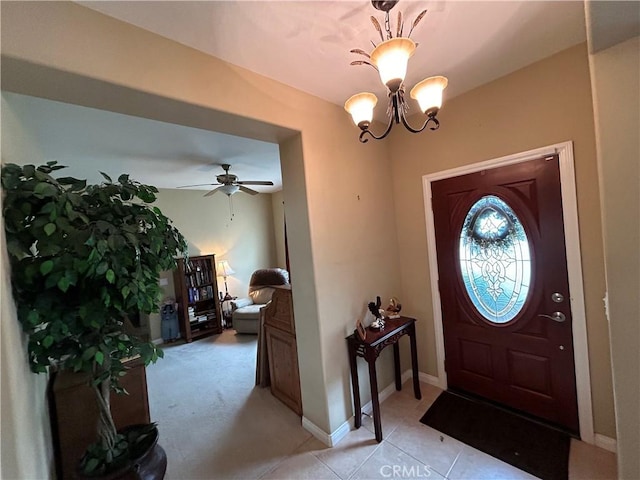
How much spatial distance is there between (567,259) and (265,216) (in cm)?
532

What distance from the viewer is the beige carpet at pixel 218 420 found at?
1.89 m

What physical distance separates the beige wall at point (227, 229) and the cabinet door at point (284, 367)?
2829mm

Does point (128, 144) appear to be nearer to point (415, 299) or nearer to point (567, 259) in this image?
point (415, 299)

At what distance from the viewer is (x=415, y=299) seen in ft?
8.61

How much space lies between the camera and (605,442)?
1.73 metres

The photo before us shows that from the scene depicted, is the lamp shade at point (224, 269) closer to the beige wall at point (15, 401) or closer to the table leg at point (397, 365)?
the table leg at point (397, 365)

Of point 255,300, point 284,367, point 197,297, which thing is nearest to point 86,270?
point 284,367

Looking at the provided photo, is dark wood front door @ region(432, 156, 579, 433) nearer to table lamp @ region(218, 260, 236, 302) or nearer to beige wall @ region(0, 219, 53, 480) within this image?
beige wall @ region(0, 219, 53, 480)

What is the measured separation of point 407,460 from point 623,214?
6.13 feet

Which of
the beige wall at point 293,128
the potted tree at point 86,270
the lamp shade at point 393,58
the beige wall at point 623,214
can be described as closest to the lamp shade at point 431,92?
the lamp shade at point 393,58

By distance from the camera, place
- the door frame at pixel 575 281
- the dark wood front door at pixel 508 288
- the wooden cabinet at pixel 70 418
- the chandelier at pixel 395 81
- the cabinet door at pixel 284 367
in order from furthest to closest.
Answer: the cabinet door at pixel 284 367 → the dark wood front door at pixel 508 288 → the door frame at pixel 575 281 → the wooden cabinet at pixel 70 418 → the chandelier at pixel 395 81

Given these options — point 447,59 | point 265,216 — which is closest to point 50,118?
point 447,59

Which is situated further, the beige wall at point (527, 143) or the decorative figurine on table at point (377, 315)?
the decorative figurine on table at point (377, 315)

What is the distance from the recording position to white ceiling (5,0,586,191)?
1.26 meters
